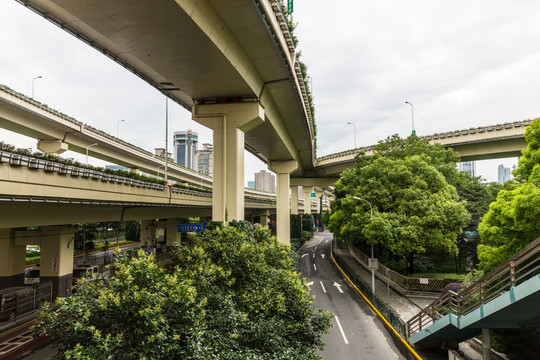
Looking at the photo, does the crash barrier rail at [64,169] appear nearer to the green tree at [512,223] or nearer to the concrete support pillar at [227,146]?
the concrete support pillar at [227,146]

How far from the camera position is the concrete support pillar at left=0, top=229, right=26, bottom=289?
2177cm

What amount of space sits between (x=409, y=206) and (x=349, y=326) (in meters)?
10.2

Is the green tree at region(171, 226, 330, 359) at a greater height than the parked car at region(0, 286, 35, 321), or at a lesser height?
greater

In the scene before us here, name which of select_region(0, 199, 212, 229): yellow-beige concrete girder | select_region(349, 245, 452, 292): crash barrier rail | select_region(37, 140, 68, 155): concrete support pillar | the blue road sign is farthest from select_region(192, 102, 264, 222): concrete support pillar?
select_region(37, 140, 68, 155): concrete support pillar

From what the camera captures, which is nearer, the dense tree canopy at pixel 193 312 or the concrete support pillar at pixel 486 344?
the dense tree canopy at pixel 193 312

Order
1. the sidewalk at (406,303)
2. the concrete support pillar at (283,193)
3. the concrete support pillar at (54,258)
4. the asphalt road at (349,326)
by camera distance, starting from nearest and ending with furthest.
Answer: the sidewalk at (406,303)
the asphalt road at (349,326)
the concrete support pillar at (54,258)
the concrete support pillar at (283,193)

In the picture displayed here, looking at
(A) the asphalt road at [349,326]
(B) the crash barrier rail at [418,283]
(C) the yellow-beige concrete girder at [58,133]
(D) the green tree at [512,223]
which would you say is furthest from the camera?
(C) the yellow-beige concrete girder at [58,133]

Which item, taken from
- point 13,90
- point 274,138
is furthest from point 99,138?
point 274,138

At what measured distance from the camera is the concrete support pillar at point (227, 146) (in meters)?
16.6

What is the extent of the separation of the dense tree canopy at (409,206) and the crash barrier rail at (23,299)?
2166 centimetres

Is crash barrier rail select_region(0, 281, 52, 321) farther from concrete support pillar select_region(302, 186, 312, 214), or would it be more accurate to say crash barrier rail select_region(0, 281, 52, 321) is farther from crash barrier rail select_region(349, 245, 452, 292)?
concrete support pillar select_region(302, 186, 312, 214)

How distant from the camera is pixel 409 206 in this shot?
22.3 m

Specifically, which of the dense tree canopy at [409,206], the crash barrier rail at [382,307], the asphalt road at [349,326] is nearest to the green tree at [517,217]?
the crash barrier rail at [382,307]

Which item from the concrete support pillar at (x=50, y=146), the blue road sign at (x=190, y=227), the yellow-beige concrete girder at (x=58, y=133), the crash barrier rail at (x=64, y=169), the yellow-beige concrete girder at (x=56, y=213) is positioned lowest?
the blue road sign at (x=190, y=227)
